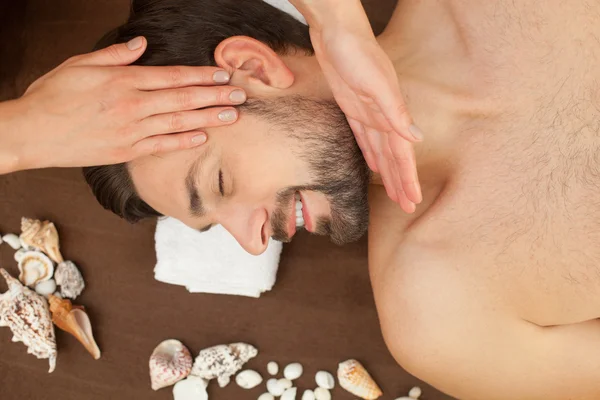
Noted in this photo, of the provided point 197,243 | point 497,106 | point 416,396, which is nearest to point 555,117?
point 497,106

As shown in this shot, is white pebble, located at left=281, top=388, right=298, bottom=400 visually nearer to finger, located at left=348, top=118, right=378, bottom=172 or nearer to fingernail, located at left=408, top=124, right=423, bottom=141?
finger, located at left=348, top=118, right=378, bottom=172

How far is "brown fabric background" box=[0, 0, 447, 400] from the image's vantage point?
171 centimetres

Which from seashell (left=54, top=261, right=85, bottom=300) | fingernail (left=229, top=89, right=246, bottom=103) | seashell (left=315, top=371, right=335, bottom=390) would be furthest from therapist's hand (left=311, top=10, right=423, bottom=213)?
seashell (left=54, top=261, right=85, bottom=300)

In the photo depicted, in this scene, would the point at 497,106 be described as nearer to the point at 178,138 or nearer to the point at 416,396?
the point at 178,138

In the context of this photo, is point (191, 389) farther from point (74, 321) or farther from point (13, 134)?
point (13, 134)

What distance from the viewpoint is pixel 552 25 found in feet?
4.00

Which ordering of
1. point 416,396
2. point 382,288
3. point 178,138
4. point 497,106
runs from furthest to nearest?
1. point 416,396
2. point 382,288
3. point 497,106
4. point 178,138

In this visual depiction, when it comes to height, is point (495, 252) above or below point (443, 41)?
below

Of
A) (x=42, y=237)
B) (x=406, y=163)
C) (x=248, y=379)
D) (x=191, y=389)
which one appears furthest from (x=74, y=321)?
(x=406, y=163)

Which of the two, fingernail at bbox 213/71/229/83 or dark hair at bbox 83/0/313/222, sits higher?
dark hair at bbox 83/0/313/222

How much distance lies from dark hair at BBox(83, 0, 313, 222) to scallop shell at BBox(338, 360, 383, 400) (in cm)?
79

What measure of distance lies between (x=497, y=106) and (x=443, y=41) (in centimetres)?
20

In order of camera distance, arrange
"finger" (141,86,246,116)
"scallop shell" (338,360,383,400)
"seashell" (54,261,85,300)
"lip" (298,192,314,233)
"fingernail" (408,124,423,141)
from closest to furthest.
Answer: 1. "fingernail" (408,124,423,141)
2. "finger" (141,86,246,116)
3. "lip" (298,192,314,233)
4. "scallop shell" (338,360,383,400)
5. "seashell" (54,261,85,300)

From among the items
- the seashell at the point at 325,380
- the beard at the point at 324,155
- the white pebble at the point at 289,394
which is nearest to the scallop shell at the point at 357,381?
the seashell at the point at 325,380
